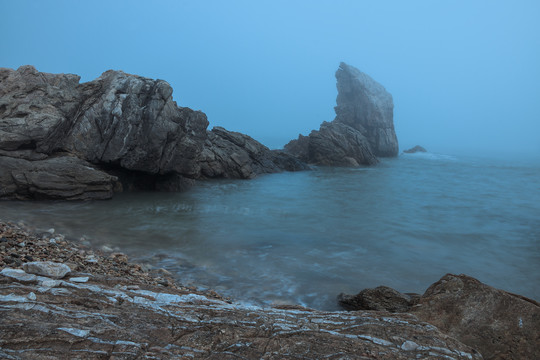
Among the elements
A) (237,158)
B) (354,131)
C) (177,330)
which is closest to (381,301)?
(177,330)

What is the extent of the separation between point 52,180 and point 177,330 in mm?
12730

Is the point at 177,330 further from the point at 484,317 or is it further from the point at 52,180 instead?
the point at 52,180

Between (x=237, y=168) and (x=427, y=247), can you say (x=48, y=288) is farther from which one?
(x=237, y=168)

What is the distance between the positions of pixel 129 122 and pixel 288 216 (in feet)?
25.7

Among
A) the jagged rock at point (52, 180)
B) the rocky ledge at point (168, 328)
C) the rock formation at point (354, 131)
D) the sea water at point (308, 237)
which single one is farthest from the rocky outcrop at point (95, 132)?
the rock formation at point (354, 131)

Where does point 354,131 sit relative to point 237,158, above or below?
above

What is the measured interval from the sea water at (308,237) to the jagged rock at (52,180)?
1.89ft

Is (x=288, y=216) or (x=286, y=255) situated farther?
(x=288, y=216)

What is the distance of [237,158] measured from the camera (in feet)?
88.3

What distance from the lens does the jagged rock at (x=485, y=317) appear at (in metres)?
4.05

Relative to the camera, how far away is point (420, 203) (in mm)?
19438

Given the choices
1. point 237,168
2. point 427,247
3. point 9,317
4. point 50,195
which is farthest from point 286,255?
point 237,168

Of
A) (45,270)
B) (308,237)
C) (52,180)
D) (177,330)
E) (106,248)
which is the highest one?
(52,180)

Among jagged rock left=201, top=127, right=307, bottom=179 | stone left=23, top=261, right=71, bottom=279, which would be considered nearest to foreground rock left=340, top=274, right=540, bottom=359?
stone left=23, top=261, right=71, bottom=279
